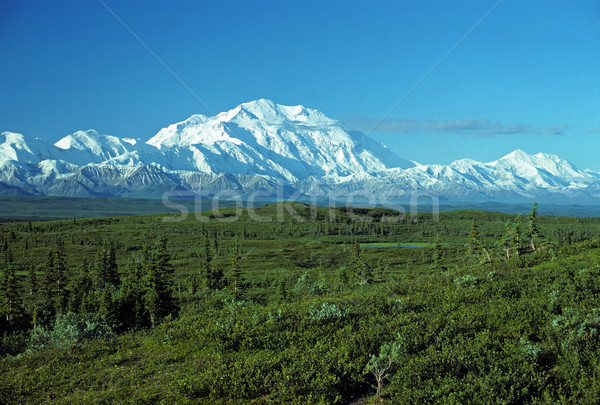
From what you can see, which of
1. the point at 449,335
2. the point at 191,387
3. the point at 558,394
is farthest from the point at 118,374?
the point at 558,394

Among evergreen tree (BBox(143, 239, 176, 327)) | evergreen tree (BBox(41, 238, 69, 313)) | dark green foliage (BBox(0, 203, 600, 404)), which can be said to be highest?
dark green foliage (BBox(0, 203, 600, 404))

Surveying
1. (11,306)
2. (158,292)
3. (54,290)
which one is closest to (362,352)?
(158,292)

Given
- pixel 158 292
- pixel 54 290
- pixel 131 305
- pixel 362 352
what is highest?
pixel 362 352

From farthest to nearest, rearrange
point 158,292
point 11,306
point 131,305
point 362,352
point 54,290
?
point 54,290
point 131,305
point 11,306
point 158,292
point 362,352

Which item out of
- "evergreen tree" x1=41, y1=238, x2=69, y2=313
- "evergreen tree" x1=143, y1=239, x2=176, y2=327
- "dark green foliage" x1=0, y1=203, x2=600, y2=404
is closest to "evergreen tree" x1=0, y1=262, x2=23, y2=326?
"evergreen tree" x1=41, y1=238, x2=69, y2=313

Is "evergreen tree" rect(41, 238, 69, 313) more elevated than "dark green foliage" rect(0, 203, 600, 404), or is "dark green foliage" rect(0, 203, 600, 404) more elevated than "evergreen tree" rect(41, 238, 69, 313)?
"dark green foliage" rect(0, 203, 600, 404)

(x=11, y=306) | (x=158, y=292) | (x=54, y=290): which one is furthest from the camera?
(x=54, y=290)

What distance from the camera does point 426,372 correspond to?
11.0 m

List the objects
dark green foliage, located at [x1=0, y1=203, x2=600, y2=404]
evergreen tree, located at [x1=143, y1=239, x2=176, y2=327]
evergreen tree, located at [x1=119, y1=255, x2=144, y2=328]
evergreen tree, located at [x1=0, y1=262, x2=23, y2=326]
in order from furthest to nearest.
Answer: evergreen tree, located at [x1=0, y1=262, x2=23, y2=326] < evergreen tree, located at [x1=119, y1=255, x2=144, y2=328] < evergreen tree, located at [x1=143, y1=239, x2=176, y2=327] < dark green foliage, located at [x1=0, y1=203, x2=600, y2=404]

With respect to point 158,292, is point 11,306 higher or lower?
lower

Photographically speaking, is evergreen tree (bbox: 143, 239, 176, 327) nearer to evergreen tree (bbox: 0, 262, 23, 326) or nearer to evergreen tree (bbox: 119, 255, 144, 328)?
evergreen tree (bbox: 119, 255, 144, 328)

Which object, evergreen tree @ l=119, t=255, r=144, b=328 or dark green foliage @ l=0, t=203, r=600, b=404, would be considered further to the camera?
evergreen tree @ l=119, t=255, r=144, b=328

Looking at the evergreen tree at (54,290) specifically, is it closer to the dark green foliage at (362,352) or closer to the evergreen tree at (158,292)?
the evergreen tree at (158,292)

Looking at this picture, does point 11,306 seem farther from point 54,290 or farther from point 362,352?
point 362,352
